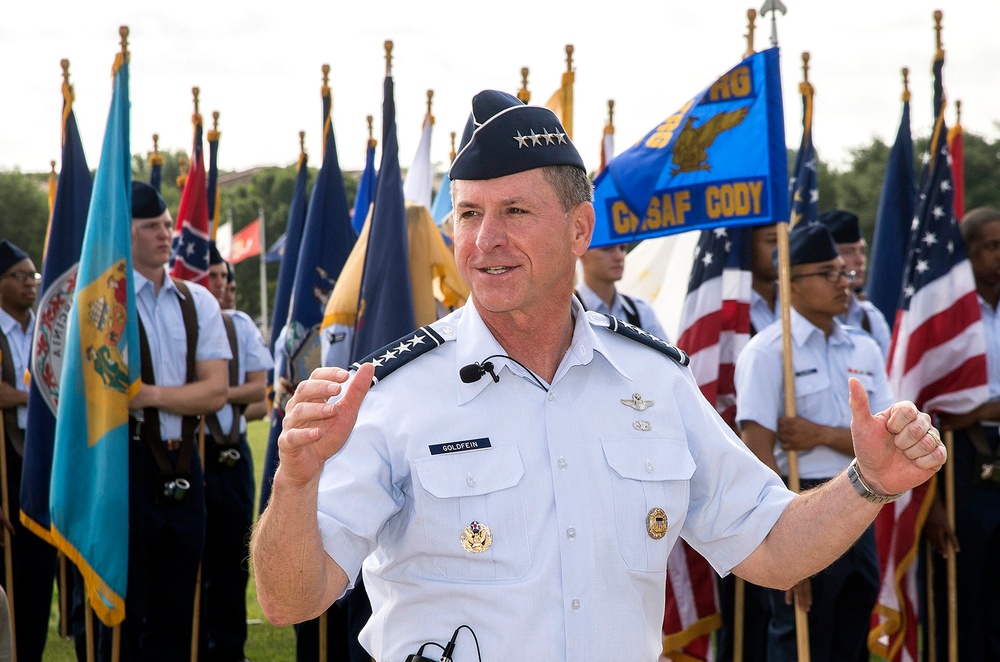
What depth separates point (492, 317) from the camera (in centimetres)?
258

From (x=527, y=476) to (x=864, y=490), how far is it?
0.70m

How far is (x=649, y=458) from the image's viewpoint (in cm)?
248

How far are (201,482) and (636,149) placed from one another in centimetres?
277

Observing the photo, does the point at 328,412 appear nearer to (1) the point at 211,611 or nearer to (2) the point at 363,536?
(2) the point at 363,536

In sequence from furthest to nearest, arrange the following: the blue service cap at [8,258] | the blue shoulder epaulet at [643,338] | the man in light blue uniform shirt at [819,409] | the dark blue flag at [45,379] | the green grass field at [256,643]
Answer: the blue service cap at [8,258] → the green grass field at [256,643] → the dark blue flag at [45,379] → the man in light blue uniform shirt at [819,409] → the blue shoulder epaulet at [643,338]

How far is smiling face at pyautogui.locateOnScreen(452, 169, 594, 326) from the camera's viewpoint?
2463 millimetres

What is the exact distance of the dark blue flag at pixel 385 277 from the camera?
221 inches

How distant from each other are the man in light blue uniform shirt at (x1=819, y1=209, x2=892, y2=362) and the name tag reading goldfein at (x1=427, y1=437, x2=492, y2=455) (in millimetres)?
5320

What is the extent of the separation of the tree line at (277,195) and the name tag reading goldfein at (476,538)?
31735 millimetres

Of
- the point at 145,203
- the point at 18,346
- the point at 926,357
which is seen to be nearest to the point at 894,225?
the point at 926,357

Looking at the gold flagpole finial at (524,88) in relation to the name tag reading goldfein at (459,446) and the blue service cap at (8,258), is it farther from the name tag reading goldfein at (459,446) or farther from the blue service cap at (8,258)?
the name tag reading goldfein at (459,446)

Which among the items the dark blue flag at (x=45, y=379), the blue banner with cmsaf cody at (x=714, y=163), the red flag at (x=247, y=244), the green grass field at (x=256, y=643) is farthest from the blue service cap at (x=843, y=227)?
the red flag at (x=247, y=244)

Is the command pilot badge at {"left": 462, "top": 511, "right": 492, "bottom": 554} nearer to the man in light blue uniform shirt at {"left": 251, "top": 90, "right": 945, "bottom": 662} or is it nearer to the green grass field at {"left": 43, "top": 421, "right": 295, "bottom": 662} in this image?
the man in light blue uniform shirt at {"left": 251, "top": 90, "right": 945, "bottom": 662}

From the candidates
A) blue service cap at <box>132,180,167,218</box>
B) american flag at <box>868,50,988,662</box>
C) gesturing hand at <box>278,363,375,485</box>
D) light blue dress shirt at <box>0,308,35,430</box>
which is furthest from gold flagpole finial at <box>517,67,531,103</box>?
gesturing hand at <box>278,363,375,485</box>
